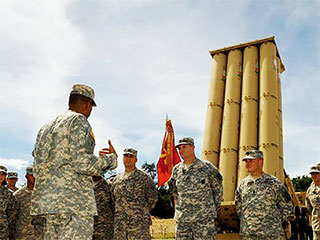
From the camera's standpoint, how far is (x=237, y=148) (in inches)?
Result: 280

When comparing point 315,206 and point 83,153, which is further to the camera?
point 315,206

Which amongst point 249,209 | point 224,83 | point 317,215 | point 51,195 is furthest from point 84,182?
point 224,83

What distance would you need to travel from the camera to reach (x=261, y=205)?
443 centimetres

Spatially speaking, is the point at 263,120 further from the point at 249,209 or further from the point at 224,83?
the point at 249,209

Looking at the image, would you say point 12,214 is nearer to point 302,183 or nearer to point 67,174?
point 67,174

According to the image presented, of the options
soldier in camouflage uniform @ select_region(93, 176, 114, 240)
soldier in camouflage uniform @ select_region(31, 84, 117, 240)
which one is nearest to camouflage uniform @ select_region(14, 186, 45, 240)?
soldier in camouflage uniform @ select_region(93, 176, 114, 240)

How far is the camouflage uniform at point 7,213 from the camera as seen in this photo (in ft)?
16.9

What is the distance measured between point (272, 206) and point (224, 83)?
3870mm

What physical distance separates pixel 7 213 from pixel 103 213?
1396 millimetres

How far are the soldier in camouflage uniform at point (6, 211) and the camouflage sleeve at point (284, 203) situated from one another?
11.9 ft

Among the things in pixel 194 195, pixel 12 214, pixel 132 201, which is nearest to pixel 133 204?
pixel 132 201

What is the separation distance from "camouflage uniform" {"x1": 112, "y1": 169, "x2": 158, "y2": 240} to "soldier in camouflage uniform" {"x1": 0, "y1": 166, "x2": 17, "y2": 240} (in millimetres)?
1518

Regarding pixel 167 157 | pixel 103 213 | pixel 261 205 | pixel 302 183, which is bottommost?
pixel 103 213

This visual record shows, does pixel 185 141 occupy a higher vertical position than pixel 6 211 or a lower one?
higher
